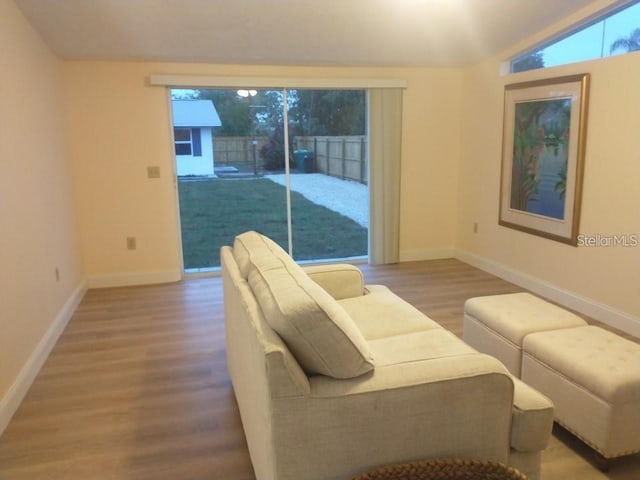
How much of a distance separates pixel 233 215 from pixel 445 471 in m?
4.21

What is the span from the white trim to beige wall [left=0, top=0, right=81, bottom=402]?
955mm

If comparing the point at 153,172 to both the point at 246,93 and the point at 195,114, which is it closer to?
the point at 195,114

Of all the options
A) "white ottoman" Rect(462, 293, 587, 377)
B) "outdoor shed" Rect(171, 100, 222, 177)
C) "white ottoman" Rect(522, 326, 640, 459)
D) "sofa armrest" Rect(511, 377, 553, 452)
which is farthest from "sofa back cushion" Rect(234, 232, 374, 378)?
"outdoor shed" Rect(171, 100, 222, 177)

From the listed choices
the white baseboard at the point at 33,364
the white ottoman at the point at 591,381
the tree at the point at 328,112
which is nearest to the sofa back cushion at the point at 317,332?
the white ottoman at the point at 591,381

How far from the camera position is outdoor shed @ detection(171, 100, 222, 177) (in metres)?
5.03

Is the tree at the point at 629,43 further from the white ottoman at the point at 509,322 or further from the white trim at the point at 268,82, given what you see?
the white trim at the point at 268,82

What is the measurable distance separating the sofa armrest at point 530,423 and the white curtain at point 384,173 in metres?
3.81

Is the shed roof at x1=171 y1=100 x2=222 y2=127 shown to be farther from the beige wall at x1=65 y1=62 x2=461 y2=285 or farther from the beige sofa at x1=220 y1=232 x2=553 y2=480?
the beige sofa at x1=220 y1=232 x2=553 y2=480

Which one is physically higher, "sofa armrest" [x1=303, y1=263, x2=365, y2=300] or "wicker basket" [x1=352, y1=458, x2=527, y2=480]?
"sofa armrest" [x1=303, y1=263, x2=365, y2=300]

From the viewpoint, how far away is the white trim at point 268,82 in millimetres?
4742

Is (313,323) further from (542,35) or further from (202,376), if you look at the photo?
(542,35)

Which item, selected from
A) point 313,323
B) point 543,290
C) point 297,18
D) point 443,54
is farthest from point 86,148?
point 543,290

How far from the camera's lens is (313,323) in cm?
160

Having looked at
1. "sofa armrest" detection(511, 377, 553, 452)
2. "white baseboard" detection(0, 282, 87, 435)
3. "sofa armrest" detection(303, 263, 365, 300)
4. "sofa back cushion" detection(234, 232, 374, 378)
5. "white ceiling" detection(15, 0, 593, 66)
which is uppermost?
"white ceiling" detection(15, 0, 593, 66)
